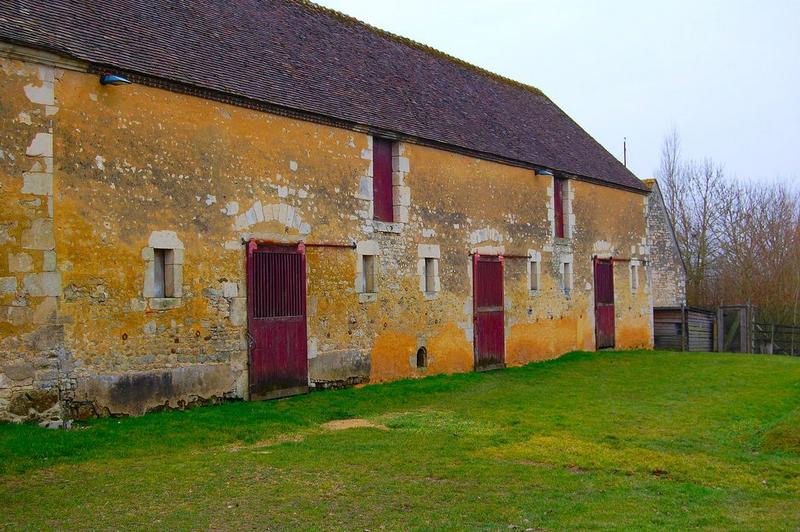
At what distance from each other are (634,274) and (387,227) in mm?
11975

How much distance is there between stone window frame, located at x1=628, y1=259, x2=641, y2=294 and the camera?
24.3 metres

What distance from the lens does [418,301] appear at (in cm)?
1589

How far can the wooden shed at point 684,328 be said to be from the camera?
25.7 m

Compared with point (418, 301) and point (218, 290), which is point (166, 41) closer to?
point (218, 290)

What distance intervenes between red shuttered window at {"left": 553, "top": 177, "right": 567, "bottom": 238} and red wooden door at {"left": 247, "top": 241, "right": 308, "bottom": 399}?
960 cm

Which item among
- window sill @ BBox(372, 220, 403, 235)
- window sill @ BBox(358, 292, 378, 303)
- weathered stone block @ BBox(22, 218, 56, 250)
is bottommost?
window sill @ BBox(358, 292, 378, 303)

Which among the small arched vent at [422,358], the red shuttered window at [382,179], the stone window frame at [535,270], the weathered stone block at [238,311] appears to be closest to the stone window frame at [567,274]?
the stone window frame at [535,270]

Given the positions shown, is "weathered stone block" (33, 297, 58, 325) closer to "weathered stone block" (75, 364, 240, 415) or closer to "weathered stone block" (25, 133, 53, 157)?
"weathered stone block" (75, 364, 240, 415)

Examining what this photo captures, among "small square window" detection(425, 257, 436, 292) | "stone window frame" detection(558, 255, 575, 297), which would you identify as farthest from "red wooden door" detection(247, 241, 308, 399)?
"stone window frame" detection(558, 255, 575, 297)

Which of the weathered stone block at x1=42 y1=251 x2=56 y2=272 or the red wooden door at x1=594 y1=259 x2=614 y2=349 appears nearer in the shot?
the weathered stone block at x1=42 y1=251 x2=56 y2=272

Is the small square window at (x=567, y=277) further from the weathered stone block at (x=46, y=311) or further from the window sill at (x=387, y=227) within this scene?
the weathered stone block at (x=46, y=311)

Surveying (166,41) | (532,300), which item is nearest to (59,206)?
(166,41)

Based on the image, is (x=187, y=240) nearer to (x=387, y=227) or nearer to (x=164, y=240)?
(x=164, y=240)

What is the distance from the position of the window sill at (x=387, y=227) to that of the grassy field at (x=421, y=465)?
3.16 metres
